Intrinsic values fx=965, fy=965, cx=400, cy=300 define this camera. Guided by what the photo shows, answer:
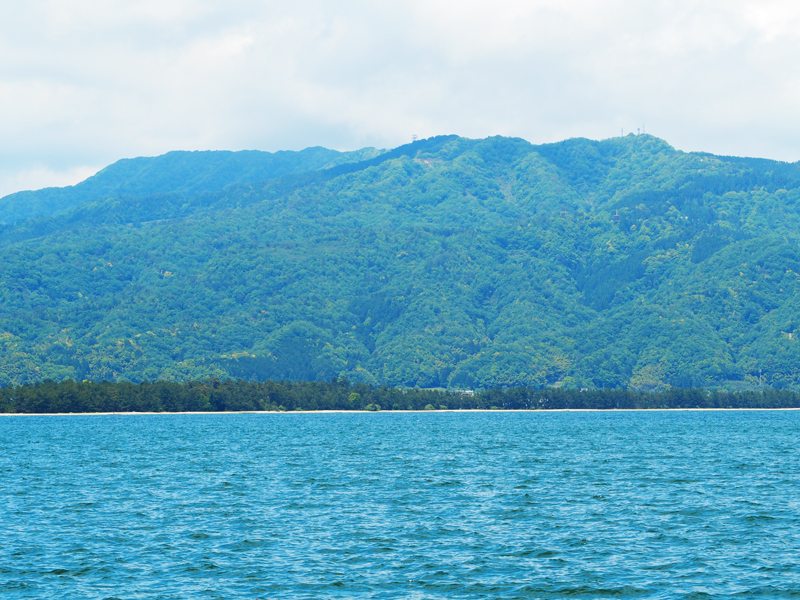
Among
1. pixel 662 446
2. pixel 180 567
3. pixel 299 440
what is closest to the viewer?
pixel 180 567

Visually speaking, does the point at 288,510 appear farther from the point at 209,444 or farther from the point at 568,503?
the point at 209,444

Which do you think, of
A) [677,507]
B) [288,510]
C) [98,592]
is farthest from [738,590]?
[288,510]

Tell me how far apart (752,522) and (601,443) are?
81971mm

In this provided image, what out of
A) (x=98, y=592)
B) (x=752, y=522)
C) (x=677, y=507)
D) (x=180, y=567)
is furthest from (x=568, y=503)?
(x=98, y=592)

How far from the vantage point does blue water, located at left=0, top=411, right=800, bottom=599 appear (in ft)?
154

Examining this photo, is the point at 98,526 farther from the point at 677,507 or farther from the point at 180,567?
the point at 677,507

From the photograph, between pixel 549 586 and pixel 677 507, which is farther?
pixel 677 507

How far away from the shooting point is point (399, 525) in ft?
206

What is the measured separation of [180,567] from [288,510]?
2001cm

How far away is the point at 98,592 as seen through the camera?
45031mm

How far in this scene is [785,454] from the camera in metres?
121

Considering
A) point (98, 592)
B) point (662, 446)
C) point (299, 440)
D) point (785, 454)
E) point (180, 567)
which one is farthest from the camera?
point (299, 440)

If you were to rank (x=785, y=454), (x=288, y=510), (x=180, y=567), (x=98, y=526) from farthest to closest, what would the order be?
(x=785, y=454)
(x=288, y=510)
(x=98, y=526)
(x=180, y=567)

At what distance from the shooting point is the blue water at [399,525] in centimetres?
4684
